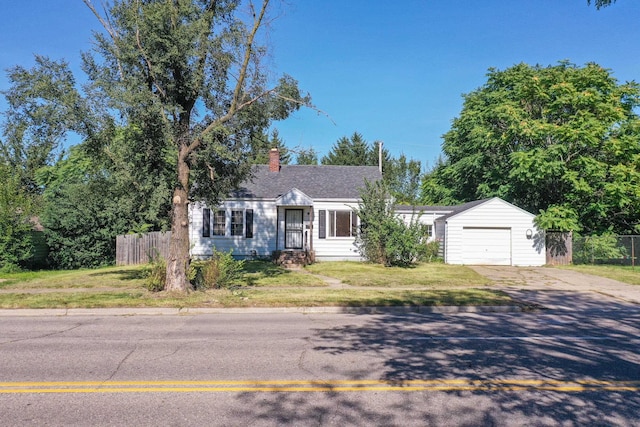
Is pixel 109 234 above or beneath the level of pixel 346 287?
above

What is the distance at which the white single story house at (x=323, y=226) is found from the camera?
79.8ft

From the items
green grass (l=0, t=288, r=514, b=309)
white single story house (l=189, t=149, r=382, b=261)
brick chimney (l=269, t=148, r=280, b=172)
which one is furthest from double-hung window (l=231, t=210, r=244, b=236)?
green grass (l=0, t=288, r=514, b=309)

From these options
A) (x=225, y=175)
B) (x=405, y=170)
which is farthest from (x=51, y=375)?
(x=405, y=170)

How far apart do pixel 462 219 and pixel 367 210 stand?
17.7ft

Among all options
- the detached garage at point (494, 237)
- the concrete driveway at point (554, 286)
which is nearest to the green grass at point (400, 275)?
the concrete driveway at point (554, 286)

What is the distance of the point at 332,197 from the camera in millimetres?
25609

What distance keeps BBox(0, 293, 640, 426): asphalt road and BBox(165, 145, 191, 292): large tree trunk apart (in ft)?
10.3

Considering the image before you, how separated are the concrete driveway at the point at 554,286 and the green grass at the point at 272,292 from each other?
102 centimetres

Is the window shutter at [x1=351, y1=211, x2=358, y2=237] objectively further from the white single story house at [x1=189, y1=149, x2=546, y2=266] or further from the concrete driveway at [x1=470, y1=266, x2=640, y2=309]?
the concrete driveway at [x1=470, y1=266, x2=640, y2=309]

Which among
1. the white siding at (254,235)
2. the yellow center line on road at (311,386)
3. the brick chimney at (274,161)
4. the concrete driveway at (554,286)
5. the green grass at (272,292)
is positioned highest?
the brick chimney at (274,161)

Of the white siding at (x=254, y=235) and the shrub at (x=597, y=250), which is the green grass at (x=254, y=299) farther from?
the shrub at (x=597, y=250)

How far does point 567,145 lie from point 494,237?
7.30 meters

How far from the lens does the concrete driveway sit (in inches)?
551

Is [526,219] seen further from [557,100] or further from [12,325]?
[12,325]
